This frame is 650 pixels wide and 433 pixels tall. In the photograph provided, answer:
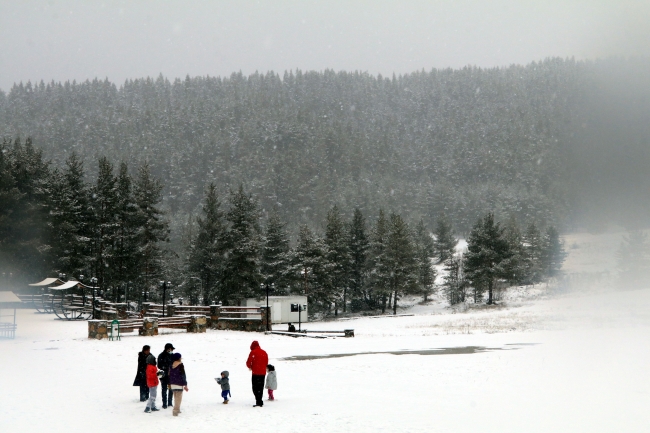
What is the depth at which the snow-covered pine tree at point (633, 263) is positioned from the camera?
14.7 m

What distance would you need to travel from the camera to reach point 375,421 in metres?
12.3

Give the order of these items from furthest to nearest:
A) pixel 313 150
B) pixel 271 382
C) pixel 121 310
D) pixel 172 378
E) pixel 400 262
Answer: pixel 313 150 < pixel 400 262 < pixel 121 310 < pixel 271 382 < pixel 172 378

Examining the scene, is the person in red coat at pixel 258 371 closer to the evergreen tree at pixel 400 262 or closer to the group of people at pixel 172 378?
the group of people at pixel 172 378

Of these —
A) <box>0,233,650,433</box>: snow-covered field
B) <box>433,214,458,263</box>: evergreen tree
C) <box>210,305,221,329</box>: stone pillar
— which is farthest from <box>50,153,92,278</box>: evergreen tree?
<box>433,214,458,263</box>: evergreen tree

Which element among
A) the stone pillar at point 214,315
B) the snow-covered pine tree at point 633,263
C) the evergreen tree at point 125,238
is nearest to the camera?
the snow-covered pine tree at point 633,263

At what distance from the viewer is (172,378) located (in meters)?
13.4

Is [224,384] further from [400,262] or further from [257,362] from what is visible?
[400,262]

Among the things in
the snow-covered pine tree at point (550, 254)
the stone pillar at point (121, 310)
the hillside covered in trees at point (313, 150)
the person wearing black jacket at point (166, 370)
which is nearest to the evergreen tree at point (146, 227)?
the stone pillar at point (121, 310)

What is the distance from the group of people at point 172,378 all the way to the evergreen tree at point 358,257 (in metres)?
56.0

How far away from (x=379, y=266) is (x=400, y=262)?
95.4 inches


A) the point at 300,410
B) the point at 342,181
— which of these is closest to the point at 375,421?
the point at 300,410

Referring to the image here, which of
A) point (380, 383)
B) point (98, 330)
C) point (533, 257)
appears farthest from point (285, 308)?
point (533, 257)

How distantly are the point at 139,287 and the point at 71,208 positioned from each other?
38.2ft

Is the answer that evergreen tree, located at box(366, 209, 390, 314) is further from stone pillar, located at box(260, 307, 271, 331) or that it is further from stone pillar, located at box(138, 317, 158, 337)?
stone pillar, located at box(138, 317, 158, 337)
